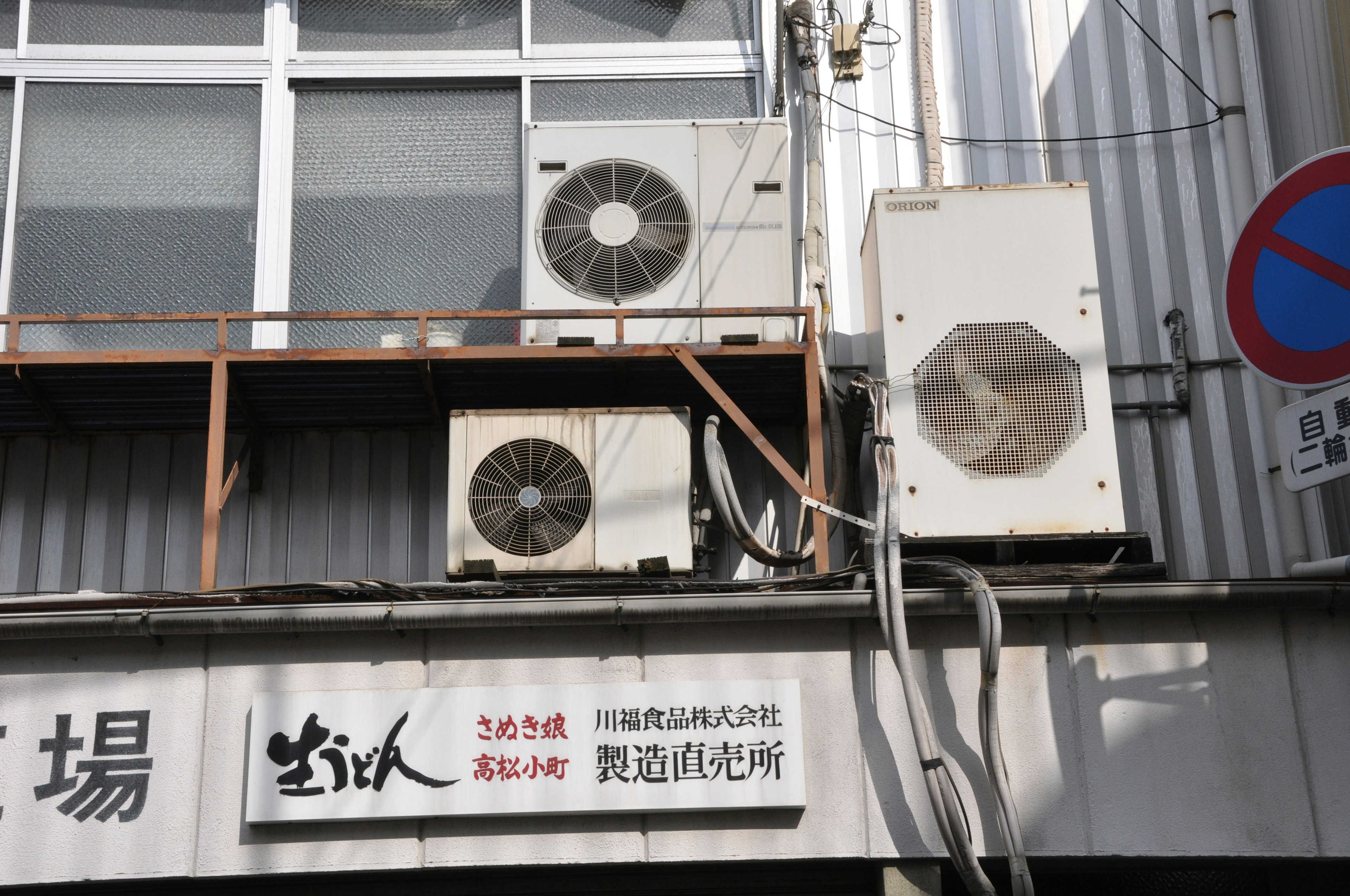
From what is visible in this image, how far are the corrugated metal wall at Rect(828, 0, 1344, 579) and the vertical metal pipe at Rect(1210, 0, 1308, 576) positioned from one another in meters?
0.07

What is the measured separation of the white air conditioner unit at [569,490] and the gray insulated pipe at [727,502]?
0.27m

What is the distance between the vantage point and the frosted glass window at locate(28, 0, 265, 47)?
8.38 meters

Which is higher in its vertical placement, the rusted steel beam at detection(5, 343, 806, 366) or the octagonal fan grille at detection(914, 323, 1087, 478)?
the rusted steel beam at detection(5, 343, 806, 366)

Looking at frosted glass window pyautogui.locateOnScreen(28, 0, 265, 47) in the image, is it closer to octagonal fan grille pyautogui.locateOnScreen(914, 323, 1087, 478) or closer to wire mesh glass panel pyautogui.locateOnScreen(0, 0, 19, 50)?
wire mesh glass panel pyautogui.locateOnScreen(0, 0, 19, 50)

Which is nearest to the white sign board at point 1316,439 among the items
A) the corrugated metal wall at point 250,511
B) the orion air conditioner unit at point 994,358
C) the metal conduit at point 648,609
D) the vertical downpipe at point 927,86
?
the metal conduit at point 648,609

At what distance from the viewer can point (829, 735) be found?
5.59 m

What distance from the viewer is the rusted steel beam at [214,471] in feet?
21.1

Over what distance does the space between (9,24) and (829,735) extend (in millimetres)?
7117

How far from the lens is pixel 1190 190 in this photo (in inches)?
320

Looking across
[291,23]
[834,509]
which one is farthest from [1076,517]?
[291,23]

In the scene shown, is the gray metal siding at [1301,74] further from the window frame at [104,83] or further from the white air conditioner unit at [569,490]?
the window frame at [104,83]

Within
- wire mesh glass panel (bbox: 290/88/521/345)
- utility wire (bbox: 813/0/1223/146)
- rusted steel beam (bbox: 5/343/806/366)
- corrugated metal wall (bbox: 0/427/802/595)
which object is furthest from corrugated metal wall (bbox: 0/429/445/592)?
utility wire (bbox: 813/0/1223/146)

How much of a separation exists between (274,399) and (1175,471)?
17.7 ft

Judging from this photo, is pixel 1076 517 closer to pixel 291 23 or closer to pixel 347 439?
pixel 347 439
